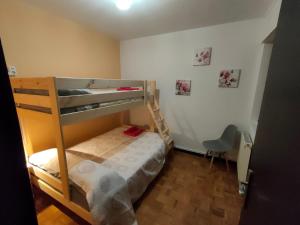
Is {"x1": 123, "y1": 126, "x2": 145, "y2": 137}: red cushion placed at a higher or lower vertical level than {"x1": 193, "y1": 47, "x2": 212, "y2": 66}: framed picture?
lower

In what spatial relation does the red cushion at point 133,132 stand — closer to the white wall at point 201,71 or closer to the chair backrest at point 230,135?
the white wall at point 201,71

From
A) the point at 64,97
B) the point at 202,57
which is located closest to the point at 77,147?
the point at 64,97

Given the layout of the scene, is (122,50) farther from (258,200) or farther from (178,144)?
(258,200)

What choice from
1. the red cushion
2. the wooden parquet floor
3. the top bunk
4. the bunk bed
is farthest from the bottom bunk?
the top bunk

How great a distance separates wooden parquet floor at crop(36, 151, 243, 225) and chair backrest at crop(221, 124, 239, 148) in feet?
1.72

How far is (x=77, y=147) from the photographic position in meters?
2.28

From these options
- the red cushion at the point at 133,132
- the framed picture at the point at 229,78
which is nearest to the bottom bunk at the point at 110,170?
the red cushion at the point at 133,132

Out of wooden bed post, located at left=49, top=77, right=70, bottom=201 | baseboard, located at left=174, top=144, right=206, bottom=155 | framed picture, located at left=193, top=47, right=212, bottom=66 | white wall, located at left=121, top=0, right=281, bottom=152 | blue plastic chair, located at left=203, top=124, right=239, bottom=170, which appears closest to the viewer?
wooden bed post, located at left=49, top=77, right=70, bottom=201

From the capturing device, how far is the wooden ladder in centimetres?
270

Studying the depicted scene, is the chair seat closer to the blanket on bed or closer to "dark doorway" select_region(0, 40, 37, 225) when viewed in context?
the blanket on bed

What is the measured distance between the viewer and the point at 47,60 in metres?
2.09

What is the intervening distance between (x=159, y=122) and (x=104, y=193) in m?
1.80

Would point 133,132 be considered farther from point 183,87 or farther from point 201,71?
point 201,71

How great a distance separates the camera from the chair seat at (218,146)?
2326mm
